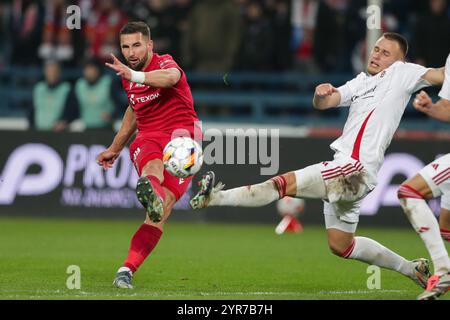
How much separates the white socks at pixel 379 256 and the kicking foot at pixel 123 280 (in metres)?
2.04

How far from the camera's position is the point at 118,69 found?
345 inches

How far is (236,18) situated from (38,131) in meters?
4.25

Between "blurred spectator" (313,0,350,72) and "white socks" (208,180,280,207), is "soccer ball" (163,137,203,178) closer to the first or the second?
"white socks" (208,180,280,207)

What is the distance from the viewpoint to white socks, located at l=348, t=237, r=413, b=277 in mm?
9596

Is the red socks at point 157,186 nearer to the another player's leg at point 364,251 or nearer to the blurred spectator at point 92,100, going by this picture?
the another player's leg at point 364,251

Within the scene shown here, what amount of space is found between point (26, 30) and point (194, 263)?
383 inches

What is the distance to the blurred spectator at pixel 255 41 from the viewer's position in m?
19.0

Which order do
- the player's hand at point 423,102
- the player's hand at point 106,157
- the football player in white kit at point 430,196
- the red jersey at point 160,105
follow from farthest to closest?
the player's hand at point 106,157 → the red jersey at point 160,105 → the football player in white kit at point 430,196 → the player's hand at point 423,102

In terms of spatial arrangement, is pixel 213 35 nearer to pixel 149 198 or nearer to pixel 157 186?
pixel 157 186

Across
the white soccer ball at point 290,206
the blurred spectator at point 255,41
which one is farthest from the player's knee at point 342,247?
the blurred spectator at point 255,41

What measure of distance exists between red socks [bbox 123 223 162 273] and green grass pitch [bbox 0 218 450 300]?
0.22 metres

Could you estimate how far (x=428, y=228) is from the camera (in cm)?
854

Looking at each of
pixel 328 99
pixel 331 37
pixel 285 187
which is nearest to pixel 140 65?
pixel 328 99
